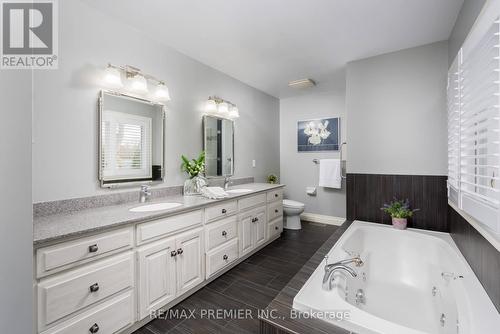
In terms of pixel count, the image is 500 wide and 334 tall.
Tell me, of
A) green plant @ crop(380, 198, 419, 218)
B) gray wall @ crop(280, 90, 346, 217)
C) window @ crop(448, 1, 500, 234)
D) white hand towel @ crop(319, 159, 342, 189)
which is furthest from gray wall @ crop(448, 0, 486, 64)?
white hand towel @ crop(319, 159, 342, 189)

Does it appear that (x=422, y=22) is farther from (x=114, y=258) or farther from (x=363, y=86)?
(x=114, y=258)

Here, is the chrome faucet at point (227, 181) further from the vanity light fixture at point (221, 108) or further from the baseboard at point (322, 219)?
the baseboard at point (322, 219)

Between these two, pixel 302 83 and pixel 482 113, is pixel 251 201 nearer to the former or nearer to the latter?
pixel 302 83

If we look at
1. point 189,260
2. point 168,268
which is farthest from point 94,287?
point 189,260

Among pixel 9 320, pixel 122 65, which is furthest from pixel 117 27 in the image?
pixel 9 320

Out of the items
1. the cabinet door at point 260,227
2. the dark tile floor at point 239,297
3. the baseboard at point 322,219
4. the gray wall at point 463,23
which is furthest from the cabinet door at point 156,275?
the baseboard at point 322,219

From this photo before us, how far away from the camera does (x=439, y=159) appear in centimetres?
231

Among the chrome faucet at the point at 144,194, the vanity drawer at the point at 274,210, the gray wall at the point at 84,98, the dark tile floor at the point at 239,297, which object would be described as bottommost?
the dark tile floor at the point at 239,297

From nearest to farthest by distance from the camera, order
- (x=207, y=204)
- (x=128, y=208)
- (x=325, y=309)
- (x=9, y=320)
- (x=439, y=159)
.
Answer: (x=9, y=320), (x=325, y=309), (x=128, y=208), (x=207, y=204), (x=439, y=159)

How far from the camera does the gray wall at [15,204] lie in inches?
26.2

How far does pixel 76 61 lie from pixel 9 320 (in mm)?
1690

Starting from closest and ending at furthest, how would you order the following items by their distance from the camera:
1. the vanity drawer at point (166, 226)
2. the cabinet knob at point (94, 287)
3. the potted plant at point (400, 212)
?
1. the cabinet knob at point (94, 287)
2. the vanity drawer at point (166, 226)
3. the potted plant at point (400, 212)

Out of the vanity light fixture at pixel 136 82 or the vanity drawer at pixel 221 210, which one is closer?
the vanity light fixture at pixel 136 82

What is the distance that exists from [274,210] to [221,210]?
1145 millimetres
